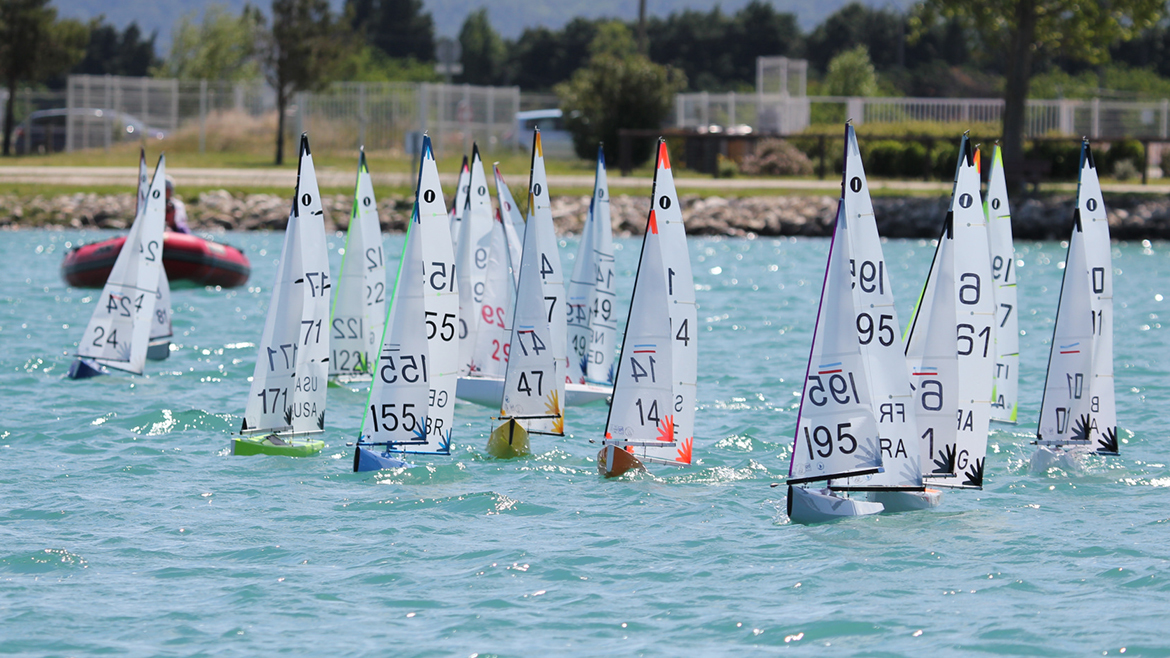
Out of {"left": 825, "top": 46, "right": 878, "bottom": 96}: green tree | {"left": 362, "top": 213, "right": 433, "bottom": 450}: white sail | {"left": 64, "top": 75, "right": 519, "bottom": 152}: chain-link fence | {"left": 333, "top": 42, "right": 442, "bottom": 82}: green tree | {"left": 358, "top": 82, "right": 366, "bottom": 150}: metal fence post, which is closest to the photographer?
{"left": 362, "top": 213, "right": 433, "bottom": 450}: white sail

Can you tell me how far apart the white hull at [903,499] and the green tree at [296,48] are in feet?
117

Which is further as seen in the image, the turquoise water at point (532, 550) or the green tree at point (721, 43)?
the green tree at point (721, 43)

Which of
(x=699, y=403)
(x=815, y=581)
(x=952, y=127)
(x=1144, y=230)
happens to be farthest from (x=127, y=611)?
(x=952, y=127)

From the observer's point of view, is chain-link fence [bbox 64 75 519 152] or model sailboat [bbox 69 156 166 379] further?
chain-link fence [bbox 64 75 519 152]

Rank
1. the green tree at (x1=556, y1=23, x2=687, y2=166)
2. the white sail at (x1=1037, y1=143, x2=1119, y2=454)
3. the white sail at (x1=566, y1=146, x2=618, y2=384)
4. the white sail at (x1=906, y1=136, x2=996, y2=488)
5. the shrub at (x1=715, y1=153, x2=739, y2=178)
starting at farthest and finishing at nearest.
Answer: the green tree at (x1=556, y1=23, x2=687, y2=166)
the shrub at (x1=715, y1=153, x2=739, y2=178)
the white sail at (x1=566, y1=146, x2=618, y2=384)
the white sail at (x1=1037, y1=143, x2=1119, y2=454)
the white sail at (x1=906, y1=136, x2=996, y2=488)

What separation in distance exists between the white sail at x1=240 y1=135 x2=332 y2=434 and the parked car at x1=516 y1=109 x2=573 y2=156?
120 feet

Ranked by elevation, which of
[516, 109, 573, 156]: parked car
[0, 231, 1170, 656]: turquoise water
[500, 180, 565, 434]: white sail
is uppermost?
[516, 109, 573, 156]: parked car

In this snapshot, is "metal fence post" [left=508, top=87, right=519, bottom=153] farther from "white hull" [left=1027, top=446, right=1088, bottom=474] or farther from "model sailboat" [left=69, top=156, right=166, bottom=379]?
"white hull" [left=1027, top=446, right=1088, bottom=474]

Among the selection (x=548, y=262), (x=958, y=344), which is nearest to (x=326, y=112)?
(x=548, y=262)

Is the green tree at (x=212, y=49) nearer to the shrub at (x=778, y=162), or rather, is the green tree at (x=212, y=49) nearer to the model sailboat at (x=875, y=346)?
the shrub at (x=778, y=162)

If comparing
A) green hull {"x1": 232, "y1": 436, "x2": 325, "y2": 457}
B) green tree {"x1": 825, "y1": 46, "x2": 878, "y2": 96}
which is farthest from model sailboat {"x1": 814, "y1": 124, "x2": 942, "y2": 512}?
green tree {"x1": 825, "y1": 46, "x2": 878, "y2": 96}

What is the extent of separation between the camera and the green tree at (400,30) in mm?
106250

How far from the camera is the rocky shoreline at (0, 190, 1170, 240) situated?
3634cm

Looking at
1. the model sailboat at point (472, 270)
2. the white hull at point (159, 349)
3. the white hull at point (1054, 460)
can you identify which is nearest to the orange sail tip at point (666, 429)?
the white hull at point (1054, 460)
